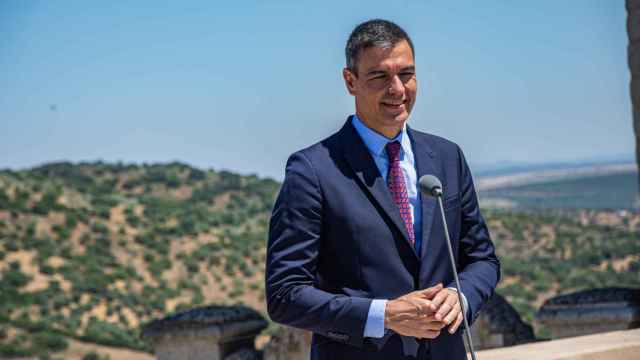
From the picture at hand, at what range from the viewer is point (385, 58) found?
9.20 feet

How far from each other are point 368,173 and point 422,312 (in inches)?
16.5

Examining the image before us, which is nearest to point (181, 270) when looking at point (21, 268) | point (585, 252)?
point (21, 268)

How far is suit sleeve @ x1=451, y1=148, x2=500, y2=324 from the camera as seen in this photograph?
9.43 feet

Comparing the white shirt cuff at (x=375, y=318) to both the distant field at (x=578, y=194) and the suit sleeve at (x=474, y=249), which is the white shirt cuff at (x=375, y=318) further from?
the distant field at (x=578, y=194)

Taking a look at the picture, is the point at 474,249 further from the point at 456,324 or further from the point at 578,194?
the point at 578,194

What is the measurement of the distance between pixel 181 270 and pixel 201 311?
1055 inches

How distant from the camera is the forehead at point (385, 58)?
2.80 meters

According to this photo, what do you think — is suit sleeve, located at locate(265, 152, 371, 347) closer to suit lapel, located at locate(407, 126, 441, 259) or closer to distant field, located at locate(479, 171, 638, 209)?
suit lapel, located at locate(407, 126, 441, 259)

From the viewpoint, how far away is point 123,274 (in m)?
30.0

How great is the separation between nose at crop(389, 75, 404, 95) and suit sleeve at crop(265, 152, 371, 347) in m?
0.29

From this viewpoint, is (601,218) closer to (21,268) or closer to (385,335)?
(21,268)

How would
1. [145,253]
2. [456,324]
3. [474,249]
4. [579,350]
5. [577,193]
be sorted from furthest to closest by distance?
[577,193] < [145,253] < [579,350] < [474,249] < [456,324]

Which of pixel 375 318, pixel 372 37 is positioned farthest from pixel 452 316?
pixel 372 37

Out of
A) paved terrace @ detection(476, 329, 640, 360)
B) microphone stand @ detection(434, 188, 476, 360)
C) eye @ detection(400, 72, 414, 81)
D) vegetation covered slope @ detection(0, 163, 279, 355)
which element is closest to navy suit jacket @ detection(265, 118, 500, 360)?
microphone stand @ detection(434, 188, 476, 360)
